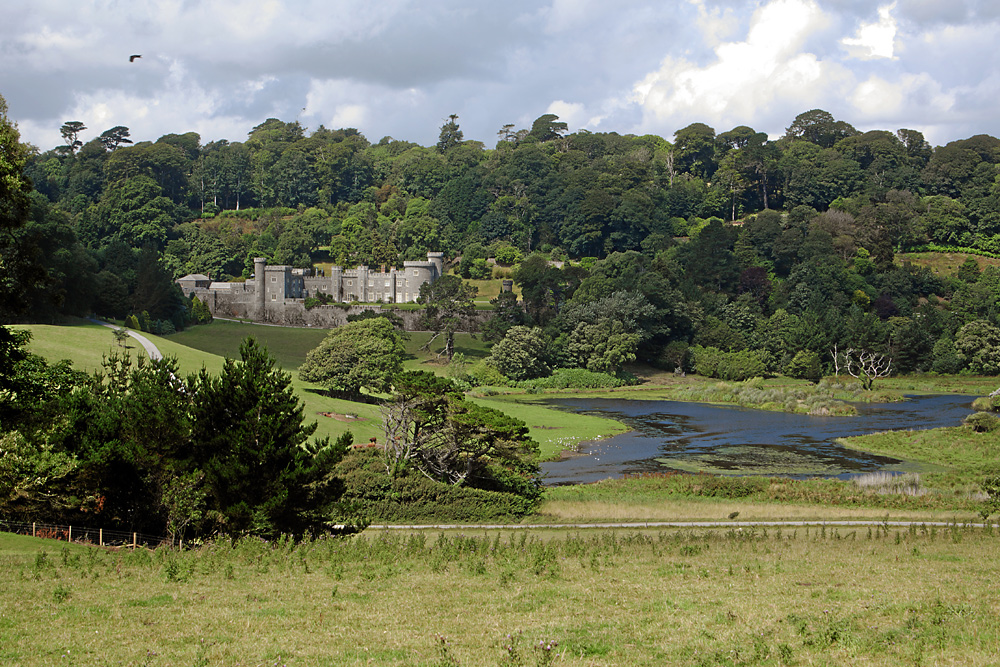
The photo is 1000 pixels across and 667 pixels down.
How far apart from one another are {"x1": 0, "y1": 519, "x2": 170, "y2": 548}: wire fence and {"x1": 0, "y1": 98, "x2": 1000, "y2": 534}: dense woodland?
52 centimetres

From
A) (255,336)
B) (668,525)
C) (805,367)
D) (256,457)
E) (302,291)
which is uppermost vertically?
(302,291)

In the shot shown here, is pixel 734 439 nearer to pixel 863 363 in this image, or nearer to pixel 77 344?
pixel 863 363

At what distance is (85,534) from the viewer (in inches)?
853

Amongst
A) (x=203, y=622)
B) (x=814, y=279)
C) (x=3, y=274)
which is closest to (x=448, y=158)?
(x=814, y=279)

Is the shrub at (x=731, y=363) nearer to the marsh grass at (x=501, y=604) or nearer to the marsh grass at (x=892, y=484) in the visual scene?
the marsh grass at (x=892, y=484)

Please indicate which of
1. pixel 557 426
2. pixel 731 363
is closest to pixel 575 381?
pixel 731 363

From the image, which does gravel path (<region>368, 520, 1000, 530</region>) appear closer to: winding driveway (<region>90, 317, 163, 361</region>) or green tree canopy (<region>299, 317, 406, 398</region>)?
green tree canopy (<region>299, 317, 406, 398</region>)

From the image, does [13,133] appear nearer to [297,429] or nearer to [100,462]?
[100,462]

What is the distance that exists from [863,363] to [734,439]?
37.9 metres

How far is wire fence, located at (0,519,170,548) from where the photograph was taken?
68.0 ft

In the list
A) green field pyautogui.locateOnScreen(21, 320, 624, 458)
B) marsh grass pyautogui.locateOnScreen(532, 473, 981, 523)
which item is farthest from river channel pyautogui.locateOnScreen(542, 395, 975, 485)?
marsh grass pyautogui.locateOnScreen(532, 473, 981, 523)

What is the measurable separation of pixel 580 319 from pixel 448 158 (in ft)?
284

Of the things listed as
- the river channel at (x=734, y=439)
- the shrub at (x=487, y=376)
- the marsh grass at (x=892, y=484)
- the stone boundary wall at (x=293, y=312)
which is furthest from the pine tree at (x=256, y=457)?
the stone boundary wall at (x=293, y=312)

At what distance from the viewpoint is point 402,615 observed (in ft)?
43.2
